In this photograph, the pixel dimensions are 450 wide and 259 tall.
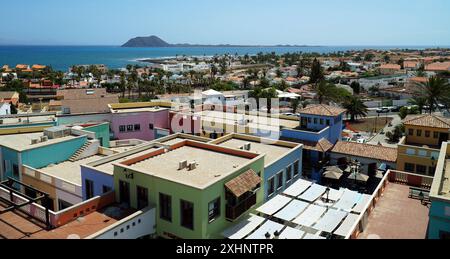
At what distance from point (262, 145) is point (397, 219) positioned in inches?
499

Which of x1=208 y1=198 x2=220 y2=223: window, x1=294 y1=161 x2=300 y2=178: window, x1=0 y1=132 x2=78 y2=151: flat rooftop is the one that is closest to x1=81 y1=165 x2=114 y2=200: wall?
x1=208 y1=198 x2=220 y2=223: window

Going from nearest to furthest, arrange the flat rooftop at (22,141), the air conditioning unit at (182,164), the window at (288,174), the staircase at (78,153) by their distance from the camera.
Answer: the air conditioning unit at (182,164) < the window at (288,174) < the flat rooftop at (22,141) < the staircase at (78,153)

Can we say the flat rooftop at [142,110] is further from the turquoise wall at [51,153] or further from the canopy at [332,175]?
the canopy at [332,175]

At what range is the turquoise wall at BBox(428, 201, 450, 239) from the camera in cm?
1600

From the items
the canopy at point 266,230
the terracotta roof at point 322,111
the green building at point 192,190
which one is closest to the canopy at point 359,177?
the terracotta roof at point 322,111

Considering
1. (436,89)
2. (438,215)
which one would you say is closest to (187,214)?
(438,215)

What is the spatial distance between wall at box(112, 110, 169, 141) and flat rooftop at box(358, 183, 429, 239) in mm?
26812

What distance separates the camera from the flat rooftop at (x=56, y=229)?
1773 centimetres

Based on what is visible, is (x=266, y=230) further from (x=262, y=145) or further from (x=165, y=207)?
(x=262, y=145)

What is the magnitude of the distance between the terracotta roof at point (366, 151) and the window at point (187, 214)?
→ 22.3 meters

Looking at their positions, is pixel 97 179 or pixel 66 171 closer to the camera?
pixel 97 179

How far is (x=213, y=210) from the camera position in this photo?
19125 mm

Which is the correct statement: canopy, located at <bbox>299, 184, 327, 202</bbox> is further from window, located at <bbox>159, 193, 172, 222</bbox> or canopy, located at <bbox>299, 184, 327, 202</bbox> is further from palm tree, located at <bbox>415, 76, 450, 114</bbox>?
palm tree, located at <bbox>415, 76, 450, 114</bbox>
